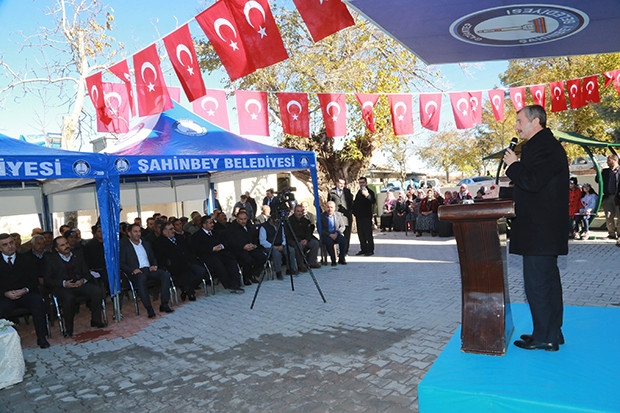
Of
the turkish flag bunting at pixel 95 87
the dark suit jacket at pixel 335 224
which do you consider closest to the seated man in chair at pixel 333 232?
the dark suit jacket at pixel 335 224

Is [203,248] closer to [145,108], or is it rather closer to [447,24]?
[145,108]

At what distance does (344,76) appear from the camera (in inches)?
557

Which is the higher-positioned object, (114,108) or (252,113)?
(114,108)

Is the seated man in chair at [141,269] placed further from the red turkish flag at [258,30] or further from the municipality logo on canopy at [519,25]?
the municipality logo on canopy at [519,25]

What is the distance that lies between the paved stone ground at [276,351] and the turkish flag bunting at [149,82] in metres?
3.15

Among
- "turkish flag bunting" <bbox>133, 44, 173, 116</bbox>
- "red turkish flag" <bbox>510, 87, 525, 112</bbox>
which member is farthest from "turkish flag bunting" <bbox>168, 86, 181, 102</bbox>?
"red turkish flag" <bbox>510, 87, 525, 112</bbox>

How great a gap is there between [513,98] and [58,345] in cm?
1100

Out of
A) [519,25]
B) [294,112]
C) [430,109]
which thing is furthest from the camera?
[430,109]

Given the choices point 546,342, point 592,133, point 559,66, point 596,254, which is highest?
point 559,66

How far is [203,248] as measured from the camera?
300 inches

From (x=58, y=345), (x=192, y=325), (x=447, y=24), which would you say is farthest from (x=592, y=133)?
(x=58, y=345)

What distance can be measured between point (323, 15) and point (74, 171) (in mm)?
3840

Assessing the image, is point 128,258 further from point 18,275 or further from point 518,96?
point 518,96

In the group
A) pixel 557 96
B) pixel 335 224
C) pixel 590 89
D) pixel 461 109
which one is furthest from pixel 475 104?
pixel 335 224
